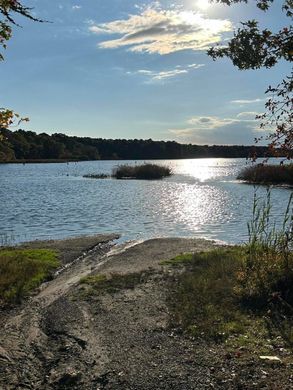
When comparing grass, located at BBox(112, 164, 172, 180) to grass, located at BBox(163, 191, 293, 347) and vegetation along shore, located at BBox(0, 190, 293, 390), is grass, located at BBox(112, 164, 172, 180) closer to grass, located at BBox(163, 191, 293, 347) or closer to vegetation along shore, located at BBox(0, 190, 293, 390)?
vegetation along shore, located at BBox(0, 190, 293, 390)

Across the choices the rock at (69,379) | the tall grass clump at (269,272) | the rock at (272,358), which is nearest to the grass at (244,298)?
the tall grass clump at (269,272)

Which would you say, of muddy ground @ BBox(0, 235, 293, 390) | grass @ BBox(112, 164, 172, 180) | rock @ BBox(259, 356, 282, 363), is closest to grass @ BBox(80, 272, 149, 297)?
muddy ground @ BBox(0, 235, 293, 390)

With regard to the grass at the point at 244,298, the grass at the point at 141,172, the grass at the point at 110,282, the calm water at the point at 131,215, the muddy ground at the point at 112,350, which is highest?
the grass at the point at 141,172

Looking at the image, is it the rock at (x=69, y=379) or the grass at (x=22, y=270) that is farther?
the grass at (x=22, y=270)

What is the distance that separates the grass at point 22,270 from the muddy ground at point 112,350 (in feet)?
1.80

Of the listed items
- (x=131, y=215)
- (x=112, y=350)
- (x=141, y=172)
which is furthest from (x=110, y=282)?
(x=141, y=172)

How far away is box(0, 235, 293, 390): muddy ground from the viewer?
7.06 metres

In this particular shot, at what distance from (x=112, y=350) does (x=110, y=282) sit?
5.39 metres

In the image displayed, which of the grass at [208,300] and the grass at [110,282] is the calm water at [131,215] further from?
the grass at [110,282]

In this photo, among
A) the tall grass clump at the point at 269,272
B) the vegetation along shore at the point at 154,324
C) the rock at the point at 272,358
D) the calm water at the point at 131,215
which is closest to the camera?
the vegetation along shore at the point at 154,324

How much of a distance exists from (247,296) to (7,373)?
5.92 meters

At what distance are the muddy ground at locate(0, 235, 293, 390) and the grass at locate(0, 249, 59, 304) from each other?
55 centimetres

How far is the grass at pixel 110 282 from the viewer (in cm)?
1290

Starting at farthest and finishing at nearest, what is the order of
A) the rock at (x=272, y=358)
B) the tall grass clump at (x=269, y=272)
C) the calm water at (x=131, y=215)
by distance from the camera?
the calm water at (x=131, y=215) → the tall grass clump at (x=269, y=272) → the rock at (x=272, y=358)
